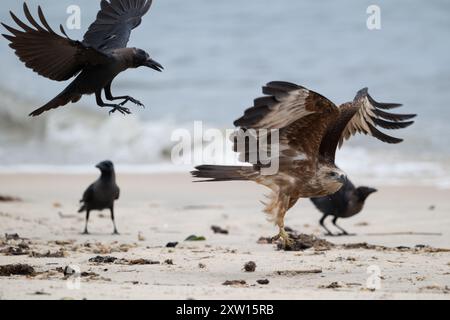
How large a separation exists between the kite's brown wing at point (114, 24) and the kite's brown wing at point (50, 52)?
0.51 metres

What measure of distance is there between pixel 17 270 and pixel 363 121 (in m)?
3.76

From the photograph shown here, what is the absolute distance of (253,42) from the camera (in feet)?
88.8

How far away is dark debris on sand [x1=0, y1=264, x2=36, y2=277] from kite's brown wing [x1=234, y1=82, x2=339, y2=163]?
194 cm

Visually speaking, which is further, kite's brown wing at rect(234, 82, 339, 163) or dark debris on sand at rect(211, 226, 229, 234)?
dark debris on sand at rect(211, 226, 229, 234)

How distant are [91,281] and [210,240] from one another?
3306 millimetres

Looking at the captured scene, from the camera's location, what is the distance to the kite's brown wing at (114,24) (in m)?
8.13

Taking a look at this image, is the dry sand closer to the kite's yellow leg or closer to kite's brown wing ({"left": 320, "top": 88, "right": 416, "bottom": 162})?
the kite's yellow leg

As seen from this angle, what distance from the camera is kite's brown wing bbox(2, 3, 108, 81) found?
7.11 m

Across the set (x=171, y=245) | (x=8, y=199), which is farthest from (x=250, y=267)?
(x=8, y=199)

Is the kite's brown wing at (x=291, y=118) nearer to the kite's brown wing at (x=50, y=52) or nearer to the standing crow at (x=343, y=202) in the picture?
the kite's brown wing at (x=50, y=52)

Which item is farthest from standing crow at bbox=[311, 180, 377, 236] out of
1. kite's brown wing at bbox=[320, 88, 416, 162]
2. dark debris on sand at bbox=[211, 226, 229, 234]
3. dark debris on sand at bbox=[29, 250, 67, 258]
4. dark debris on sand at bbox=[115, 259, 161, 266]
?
dark debris on sand at bbox=[29, 250, 67, 258]

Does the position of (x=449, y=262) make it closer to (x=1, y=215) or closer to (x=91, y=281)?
(x=91, y=281)

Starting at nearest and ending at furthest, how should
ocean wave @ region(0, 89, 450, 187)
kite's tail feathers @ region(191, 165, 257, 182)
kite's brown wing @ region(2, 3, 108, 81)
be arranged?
kite's brown wing @ region(2, 3, 108, 81) < kite's tail feathers @ region(191, 165, 257, 182) < ocean wave @ region(0, 89, 450, 187)

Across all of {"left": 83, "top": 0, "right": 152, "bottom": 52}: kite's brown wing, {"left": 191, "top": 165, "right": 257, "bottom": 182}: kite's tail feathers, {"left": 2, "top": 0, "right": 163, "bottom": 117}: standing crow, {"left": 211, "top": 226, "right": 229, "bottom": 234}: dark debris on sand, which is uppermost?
{"left": 83, "top": 0, "right": 152, "bottom": 52}: kite's brown wing
